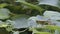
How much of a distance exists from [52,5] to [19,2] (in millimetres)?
158

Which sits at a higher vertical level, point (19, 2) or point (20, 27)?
point (19, 2)

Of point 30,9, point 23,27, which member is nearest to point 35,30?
point 23,27

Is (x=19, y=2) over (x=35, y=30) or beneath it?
over

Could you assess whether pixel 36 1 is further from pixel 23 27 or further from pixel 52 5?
pixel 23 27

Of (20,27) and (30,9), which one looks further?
(30,9)

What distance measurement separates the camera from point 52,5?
36.3 inches

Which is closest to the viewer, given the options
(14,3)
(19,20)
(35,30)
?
(35,30)

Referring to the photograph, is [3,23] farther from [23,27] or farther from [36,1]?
[36,1]

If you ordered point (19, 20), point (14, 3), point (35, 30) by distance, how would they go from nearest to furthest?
point (35, 30)
point (19, 20)
point (14, 3)

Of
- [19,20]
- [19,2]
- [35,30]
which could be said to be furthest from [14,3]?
[35,30]

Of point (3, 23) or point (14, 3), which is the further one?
point (14, 3)

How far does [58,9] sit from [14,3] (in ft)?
0.71

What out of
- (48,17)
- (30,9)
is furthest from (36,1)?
(48,17)

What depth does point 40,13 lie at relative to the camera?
0.94 metres
